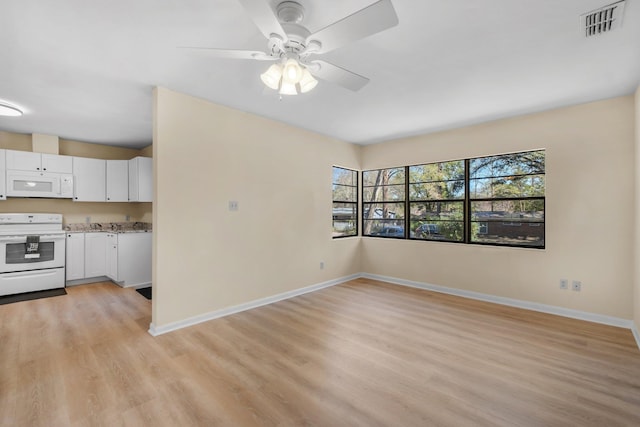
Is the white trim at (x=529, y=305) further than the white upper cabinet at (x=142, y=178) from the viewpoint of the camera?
No

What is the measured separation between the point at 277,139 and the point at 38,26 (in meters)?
2.65

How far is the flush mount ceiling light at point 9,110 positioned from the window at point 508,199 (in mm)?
6085

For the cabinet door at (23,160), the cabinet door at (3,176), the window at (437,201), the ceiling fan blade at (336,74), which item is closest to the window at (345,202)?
the window at (437,201)

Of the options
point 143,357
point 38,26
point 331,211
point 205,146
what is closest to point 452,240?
point 331,211

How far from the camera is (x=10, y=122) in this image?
4.33 meters

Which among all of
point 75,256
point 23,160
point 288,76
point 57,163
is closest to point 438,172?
point 288,76

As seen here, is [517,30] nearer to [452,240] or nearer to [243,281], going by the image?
[452,240]

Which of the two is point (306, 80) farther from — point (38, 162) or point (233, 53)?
point (38, 162)

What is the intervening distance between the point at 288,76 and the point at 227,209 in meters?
2.19

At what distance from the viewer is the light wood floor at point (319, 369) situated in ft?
6.43

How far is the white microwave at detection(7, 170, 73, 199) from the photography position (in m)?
4.70

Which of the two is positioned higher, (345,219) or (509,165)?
(509,165)

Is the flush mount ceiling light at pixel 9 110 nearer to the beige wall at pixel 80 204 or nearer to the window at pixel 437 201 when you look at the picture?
the beige wall at pixel 80 204

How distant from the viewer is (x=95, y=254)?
17.4ft
